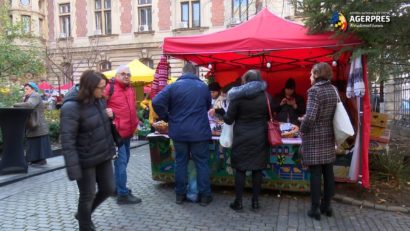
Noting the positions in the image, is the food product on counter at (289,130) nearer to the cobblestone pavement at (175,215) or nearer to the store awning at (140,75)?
the cobblestone pavement at (175,215)

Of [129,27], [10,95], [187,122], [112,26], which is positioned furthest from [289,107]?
[112,26]

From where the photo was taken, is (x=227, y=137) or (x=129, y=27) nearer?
(x=227, y=137)

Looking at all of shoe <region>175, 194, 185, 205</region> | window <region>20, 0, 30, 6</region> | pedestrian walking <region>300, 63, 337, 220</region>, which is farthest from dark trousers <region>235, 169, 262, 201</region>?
window <region>20, 0, 30, 6</region>

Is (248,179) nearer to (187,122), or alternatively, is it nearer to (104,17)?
(187,122)

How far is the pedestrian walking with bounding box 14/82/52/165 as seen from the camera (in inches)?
306

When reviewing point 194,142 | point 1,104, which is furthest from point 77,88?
point 1,104

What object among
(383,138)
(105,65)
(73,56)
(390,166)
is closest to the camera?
(390,166)

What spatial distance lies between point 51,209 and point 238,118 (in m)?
2.69

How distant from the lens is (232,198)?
18.8ft

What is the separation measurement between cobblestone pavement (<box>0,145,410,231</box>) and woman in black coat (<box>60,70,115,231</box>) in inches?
31.3

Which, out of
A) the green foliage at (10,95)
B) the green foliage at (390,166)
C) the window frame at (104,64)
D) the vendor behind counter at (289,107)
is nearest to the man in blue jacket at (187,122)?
the vendor behind counter at (289,107)

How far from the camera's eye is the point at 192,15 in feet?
89.8

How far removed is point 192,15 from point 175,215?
2384cm

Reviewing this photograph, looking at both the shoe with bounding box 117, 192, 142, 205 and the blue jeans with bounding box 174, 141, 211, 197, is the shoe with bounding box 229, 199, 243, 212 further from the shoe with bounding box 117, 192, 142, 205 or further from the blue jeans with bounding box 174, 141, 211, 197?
the shoe with bounding box 117, 192, 142, 205
